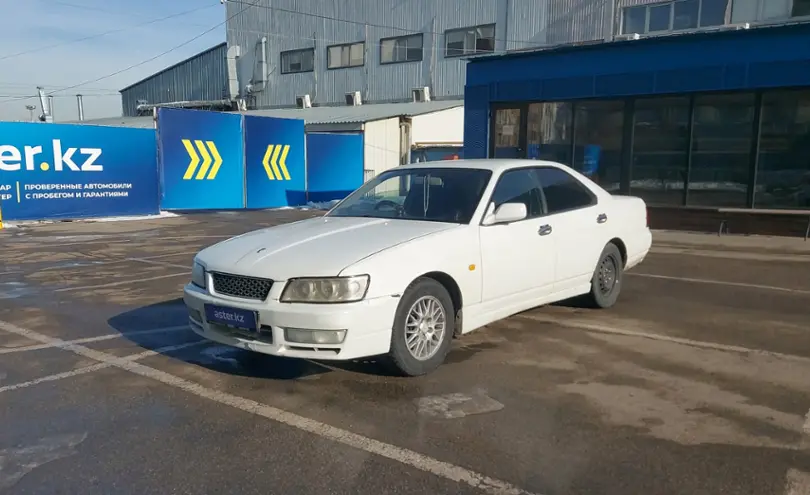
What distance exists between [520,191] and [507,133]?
11539 mm

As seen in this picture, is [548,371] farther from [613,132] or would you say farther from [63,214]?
[63,214]

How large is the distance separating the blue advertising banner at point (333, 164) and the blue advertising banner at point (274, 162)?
63 centimetres

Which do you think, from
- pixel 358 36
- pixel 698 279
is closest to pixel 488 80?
pixel 698 279

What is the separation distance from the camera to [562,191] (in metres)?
6.41

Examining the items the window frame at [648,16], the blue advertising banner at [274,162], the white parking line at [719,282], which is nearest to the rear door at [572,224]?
the white parking line at [719,282]

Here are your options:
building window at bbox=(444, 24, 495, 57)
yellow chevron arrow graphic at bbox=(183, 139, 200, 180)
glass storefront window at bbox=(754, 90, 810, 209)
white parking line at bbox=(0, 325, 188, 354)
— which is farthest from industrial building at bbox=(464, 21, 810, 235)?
building window at bbox=(444, 24, 495, 57)

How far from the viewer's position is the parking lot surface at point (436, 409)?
10.9ft

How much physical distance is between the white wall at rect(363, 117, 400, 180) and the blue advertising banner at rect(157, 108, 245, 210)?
641 centimetres

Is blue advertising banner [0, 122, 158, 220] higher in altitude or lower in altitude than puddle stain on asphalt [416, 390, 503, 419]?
higher

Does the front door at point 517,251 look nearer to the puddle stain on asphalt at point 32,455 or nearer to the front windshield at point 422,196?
the front windshield at point 422,196

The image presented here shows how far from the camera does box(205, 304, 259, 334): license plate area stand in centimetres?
439

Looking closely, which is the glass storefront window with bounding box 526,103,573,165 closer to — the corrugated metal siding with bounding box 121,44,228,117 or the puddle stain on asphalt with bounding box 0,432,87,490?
the puddle stain on asphalt with bounding box 0,432,87,490

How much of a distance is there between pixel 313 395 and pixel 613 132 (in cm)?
1278

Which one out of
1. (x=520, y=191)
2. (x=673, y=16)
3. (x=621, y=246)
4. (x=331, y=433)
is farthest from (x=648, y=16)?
(x=331, y=433)
